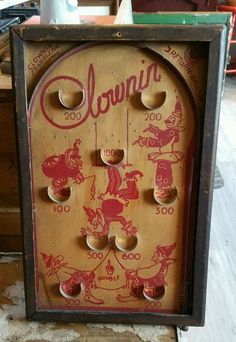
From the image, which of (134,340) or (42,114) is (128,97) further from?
(134,340)

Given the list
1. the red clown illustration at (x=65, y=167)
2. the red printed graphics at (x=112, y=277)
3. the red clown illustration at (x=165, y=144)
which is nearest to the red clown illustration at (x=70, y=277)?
the red printed graphics at (x=112, y=277)

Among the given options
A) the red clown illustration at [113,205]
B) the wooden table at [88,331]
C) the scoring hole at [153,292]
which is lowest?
the wooden table at [88,331]

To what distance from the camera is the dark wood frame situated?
3.40ft

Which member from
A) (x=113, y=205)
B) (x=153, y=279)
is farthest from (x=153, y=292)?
(x=113, y=205)

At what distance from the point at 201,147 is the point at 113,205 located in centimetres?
28

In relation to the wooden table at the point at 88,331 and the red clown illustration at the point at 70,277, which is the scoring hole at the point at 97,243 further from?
the wooden table at the point at 88,331

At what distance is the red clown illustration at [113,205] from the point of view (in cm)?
119

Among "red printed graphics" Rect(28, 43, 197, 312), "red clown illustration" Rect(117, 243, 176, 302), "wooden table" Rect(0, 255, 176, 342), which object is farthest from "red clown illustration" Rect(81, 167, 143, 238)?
"wooden table" Rect(0, 255, 176, 342)

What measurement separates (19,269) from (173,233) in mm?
623

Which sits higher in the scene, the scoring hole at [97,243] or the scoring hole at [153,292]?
the scoring hole at [97,243]

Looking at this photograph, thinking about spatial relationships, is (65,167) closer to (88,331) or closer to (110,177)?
(110,177)

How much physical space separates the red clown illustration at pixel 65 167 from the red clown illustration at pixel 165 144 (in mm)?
154

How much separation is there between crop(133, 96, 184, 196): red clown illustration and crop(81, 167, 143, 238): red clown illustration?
6 centimetres

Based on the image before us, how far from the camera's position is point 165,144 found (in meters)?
1.15
